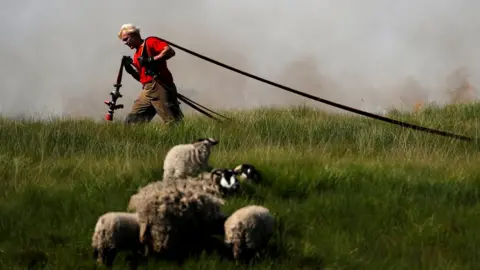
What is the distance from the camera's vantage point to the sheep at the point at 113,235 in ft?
12.7

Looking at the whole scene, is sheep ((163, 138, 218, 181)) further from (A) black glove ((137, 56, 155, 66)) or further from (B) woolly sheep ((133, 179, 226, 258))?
(A) black glove ((137, 56, 155, 66))

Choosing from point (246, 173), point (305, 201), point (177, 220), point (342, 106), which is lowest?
point (177, 220)

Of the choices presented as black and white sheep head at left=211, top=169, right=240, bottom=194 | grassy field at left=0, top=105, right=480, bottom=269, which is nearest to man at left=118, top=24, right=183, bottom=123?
grassy field at left=0, top=105, right=480, bottom=269

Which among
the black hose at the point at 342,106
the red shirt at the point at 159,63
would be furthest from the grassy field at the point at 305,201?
the red shirt at the point at 159,63

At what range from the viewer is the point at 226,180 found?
4.84 metres

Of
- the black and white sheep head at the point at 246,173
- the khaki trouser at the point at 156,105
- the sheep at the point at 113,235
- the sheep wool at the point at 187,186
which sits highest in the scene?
the khaki trouser at the point at 156,105

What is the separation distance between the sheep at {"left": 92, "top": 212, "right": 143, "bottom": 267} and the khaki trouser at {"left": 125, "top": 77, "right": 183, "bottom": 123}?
18.9ft

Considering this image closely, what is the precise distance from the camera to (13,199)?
5125mm

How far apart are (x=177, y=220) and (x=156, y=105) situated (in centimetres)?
615

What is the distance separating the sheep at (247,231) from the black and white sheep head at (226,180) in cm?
77

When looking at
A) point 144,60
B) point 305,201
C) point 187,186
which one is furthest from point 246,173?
point 144,60

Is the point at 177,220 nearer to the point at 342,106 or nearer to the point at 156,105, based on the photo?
the point at 342,106

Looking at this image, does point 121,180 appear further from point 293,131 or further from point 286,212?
point 293,131

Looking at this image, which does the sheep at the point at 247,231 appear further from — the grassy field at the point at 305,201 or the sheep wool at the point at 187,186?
the sheep wool at the point at 187,186
